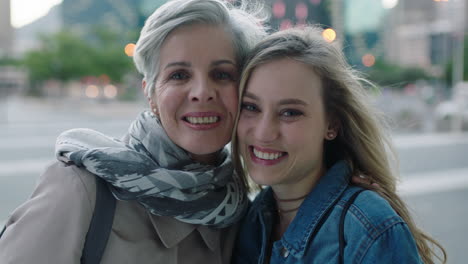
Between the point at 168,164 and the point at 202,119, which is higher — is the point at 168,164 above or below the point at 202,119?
below

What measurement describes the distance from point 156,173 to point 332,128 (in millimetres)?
699

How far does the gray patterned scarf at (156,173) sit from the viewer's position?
1.48m

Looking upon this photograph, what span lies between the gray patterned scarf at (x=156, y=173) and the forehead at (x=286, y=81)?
378mm

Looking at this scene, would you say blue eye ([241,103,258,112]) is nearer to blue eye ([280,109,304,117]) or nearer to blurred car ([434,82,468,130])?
blue eye ([280,109,304,117])

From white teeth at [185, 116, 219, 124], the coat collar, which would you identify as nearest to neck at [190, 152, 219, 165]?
white teeth at [185, 116, 219, 124]

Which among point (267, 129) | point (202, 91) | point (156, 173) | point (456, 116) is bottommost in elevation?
point (456, 116)

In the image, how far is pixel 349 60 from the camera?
8.05ft

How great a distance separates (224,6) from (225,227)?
2.86 ft

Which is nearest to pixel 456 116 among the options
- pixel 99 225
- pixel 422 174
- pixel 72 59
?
pixel 422 174

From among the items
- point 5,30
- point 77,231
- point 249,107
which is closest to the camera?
point 77,231

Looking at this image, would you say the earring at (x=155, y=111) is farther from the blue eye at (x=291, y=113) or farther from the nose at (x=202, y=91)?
the blue eye at (x=291, y=113)

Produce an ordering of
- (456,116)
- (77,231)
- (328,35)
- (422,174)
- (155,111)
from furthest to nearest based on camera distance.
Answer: (456,116)
(422,174)
(328,35)
(155,111)
(77,231)

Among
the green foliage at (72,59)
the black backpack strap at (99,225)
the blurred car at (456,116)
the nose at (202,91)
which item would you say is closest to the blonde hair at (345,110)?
the nose at (202,91)

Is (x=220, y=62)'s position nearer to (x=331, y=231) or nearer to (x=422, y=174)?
(x=331, y=231)
